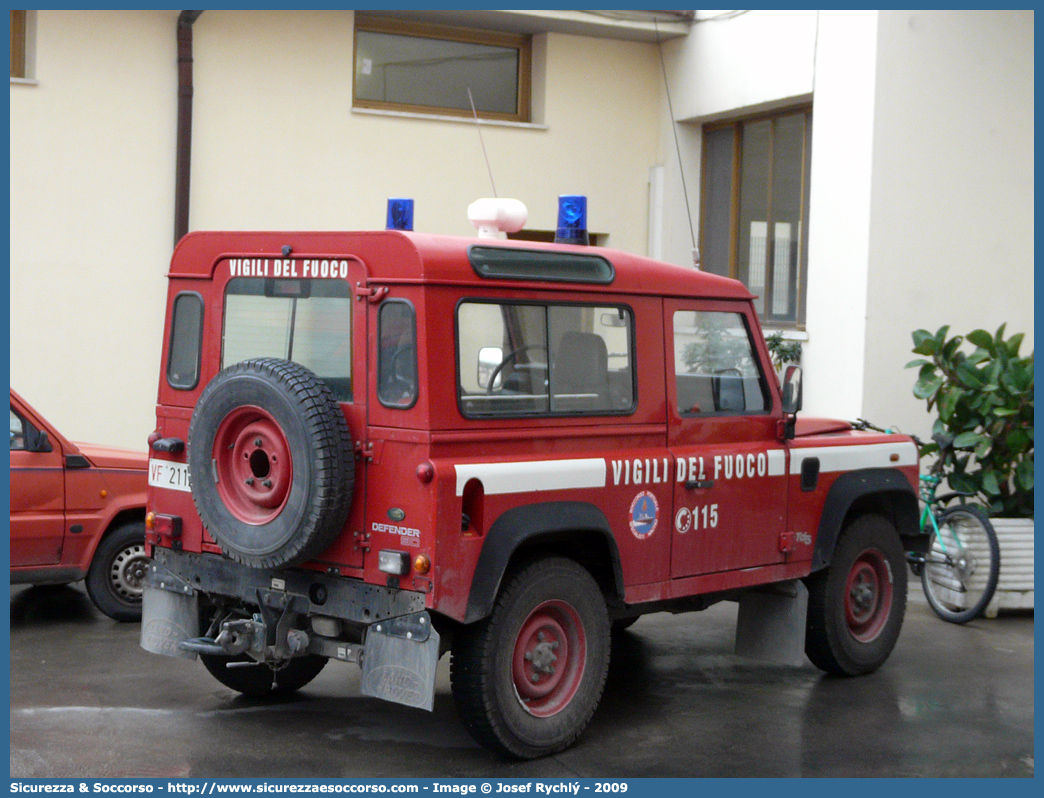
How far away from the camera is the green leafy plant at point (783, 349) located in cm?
1132

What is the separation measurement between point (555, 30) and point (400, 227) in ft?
22.9

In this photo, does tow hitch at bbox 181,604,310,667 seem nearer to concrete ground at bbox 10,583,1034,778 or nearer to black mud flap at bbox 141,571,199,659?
black mud flap at bbox 141,571,199,659

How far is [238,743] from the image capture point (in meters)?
5.83

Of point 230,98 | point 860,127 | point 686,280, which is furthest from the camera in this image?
point 230,98

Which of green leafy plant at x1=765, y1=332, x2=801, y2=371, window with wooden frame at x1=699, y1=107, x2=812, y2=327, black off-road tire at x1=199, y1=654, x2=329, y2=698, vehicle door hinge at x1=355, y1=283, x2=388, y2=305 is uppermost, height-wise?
window with wooden frame at x1=699, y1=107, x2=812, y2=327

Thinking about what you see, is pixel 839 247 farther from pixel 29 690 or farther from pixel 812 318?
pixel 29 690

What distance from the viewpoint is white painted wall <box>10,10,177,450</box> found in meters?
10.7

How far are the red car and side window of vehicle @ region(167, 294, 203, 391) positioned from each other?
2.06 m

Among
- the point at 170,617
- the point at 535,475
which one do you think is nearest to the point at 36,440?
the point at 170,617

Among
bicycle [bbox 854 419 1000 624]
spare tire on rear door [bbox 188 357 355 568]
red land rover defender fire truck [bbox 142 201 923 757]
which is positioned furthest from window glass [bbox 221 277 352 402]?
bicycle [bbox 854 419 1000 624]

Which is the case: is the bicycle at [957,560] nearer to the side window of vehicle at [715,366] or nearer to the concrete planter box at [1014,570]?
the concrete planter box at [1014,570]

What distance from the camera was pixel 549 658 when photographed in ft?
18.8

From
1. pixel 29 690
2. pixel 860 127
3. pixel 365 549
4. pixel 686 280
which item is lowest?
pixel 29 690

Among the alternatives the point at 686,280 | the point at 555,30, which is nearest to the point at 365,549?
the point at 686,280
